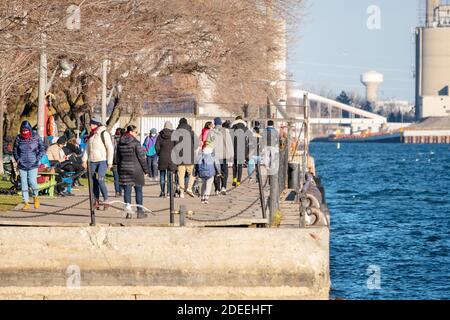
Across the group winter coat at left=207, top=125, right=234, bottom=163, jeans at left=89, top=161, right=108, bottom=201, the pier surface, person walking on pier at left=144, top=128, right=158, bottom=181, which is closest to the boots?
jeans at left=89, top=161, right=108, bottom=201

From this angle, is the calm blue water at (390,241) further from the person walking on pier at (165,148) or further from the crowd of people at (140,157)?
the person walking on pier at (165,148)

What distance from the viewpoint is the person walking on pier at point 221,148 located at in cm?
2983

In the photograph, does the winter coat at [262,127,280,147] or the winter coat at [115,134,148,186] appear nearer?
the winter coat at [115,134,148,186]

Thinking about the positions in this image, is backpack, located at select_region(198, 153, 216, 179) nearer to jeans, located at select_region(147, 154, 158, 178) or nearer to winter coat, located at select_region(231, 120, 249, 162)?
winter coat, located at select_region(231, 120, 249, 162)

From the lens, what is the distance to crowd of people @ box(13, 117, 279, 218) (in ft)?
79.2

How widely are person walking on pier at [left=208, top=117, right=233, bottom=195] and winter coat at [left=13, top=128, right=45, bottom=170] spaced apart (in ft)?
15.9

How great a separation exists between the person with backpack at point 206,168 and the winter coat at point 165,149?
60 cm

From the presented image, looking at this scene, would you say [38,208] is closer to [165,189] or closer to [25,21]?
[25,21]

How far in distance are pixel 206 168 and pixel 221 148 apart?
247 centimetres

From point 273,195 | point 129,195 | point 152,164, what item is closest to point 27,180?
point 129,195

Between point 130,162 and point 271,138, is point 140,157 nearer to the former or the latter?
point 130,162

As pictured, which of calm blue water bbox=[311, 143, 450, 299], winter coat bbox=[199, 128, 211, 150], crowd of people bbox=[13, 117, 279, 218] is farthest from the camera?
winter coat bbox=[199, 128, 211, 150]

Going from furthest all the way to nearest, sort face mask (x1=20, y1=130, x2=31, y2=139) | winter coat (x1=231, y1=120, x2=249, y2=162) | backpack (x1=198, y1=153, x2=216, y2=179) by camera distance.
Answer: winter coat (x1=231, y1=120, x2=249, y2=162) → backpack (x1=198, y1=153, x2=216, y2=179) → face mask (x1=20, y1=130, x2=31, y2=139)

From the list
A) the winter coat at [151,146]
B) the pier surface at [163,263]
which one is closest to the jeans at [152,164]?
the winter coat at [151,146]
